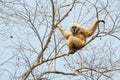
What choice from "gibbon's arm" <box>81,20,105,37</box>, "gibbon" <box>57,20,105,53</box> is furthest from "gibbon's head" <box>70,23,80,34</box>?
"gibbon's arm" <box>81,20,105,37</box>

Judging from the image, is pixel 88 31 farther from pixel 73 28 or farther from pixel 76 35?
pixel 76 35

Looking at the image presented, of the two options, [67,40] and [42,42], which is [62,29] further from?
[42,42]

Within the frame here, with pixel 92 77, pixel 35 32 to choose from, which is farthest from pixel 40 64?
pixel 92 77

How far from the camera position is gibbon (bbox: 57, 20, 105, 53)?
12.7m

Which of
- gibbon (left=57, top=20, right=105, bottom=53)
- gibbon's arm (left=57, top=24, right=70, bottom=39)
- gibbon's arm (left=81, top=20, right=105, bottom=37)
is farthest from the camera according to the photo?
gibbon (left=57, top=20, right=105, bottom=53)

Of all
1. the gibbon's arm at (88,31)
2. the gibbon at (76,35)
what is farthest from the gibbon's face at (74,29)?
the gibbon's arm at (88,31)

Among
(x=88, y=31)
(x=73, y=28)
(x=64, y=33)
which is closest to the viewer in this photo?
(x=64, y=33)

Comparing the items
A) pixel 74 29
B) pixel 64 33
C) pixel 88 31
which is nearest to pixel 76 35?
pixel 74 29

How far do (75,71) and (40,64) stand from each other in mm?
1284

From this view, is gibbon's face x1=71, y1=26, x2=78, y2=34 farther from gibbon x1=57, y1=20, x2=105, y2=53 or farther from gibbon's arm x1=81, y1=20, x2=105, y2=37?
gibbon's arm x1=81, y1=20, x2=105, y2=37

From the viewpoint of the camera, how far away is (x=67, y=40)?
12969mm

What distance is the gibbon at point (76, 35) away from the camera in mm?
12664

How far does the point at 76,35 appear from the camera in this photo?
13.5 m

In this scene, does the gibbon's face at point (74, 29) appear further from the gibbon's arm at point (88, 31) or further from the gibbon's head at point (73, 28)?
the gibbon's arm at point (88, 31)
